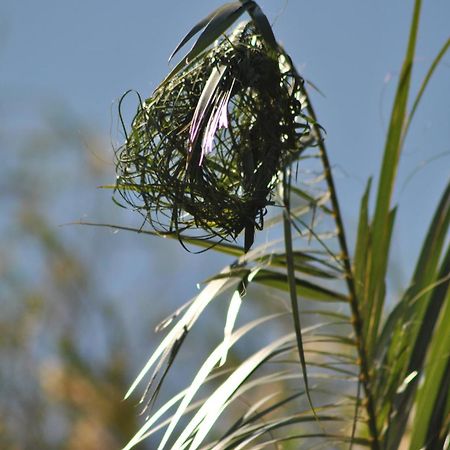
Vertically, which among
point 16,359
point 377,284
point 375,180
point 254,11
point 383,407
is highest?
point 16,359

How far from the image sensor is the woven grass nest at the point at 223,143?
2.92 ft

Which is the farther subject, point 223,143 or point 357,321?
point 357,321

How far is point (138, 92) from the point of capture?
929 millimetres

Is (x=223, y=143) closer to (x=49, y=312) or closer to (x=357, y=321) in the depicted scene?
(x=357, y=321)

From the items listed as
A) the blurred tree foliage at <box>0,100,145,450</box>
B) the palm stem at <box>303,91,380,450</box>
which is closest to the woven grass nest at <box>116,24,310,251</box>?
the palm stem at <box>303,91,380,450</box>

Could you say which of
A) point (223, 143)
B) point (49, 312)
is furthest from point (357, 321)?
point (49, 312)

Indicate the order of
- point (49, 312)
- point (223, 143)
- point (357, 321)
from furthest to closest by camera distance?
1. point (49, 312)
2. point (357, 321)
3. point (223, 143)

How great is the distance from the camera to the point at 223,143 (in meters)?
0.93

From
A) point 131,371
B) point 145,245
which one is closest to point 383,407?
point 131,371

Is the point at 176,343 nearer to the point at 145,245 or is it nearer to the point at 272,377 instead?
the point at 272,377

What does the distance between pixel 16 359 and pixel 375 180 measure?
5.09m

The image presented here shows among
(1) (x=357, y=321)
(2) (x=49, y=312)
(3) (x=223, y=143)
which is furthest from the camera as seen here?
(2) (x=49, y=312)

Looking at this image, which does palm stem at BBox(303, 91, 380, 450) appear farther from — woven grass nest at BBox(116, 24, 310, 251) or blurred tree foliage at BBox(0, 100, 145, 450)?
blurred tree foliage at BBox(0, 100, 145, 450)

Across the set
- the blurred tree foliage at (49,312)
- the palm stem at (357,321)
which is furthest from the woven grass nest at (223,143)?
the blurred tree foliage at (49,312)
